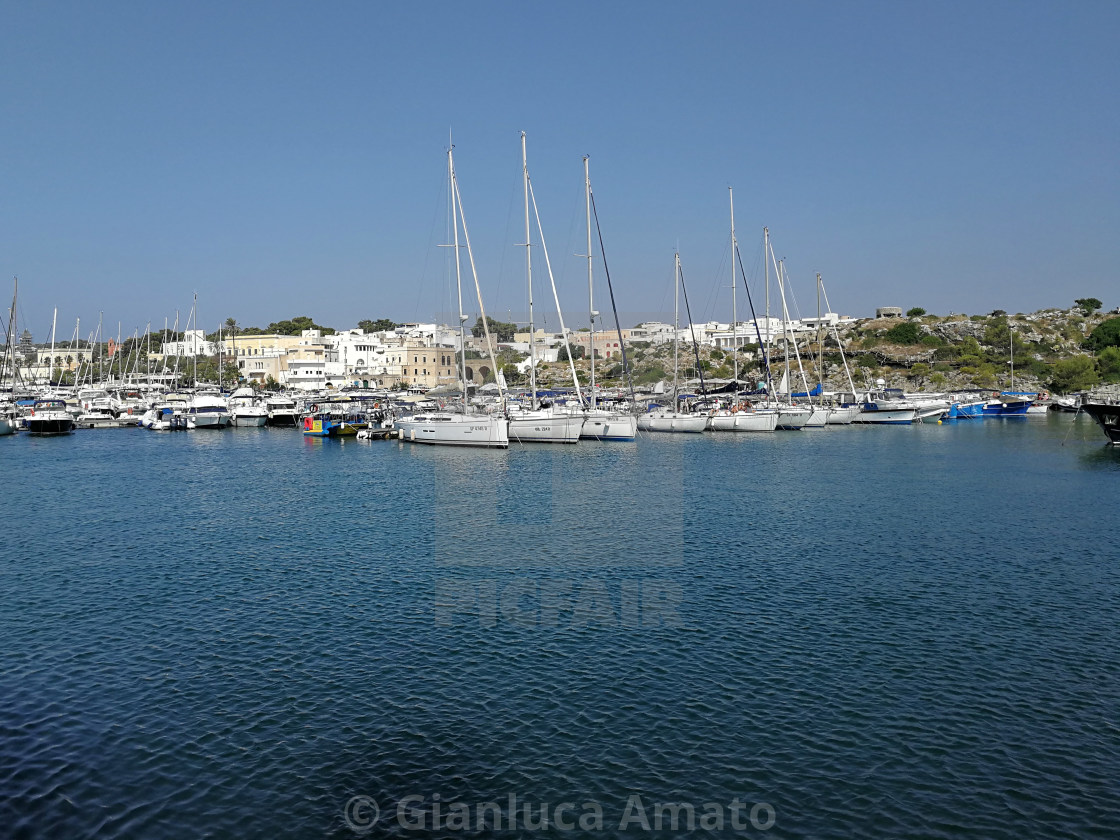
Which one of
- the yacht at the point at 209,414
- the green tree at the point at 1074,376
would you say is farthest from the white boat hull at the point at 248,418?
the green tree at the point at 1074,376

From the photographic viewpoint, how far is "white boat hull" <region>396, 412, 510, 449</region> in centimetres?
5803

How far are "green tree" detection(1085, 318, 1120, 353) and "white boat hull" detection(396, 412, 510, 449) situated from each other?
12242 cm

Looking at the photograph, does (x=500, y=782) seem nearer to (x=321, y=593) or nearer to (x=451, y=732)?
(x=451, y=732)

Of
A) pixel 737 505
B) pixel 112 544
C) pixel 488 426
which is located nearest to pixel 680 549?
pixel 737 505

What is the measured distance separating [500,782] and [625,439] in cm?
5292

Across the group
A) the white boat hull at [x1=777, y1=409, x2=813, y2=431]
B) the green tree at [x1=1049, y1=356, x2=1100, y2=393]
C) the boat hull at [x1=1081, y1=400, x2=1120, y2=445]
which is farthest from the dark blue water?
the green tree at [x1=1049, y1=356, x2=1100, y2=393]

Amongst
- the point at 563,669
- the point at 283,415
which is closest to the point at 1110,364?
the point at 283,415

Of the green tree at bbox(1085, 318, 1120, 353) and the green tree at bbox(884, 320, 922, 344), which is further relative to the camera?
the green tree at bbox(884, 320, 922, 344)

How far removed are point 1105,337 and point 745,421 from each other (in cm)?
9850

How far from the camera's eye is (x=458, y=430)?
5991 centimetres

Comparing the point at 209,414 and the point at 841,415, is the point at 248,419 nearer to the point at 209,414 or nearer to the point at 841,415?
the point at 209,414

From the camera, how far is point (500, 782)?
483 inches

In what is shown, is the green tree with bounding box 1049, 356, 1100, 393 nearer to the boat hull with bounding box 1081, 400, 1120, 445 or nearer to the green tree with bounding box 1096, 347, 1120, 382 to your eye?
the green tree with bounding box 1096, 347, 1120, 382

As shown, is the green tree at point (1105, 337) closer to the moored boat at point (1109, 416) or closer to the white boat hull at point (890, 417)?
the white boat hull at point (890, 417)
